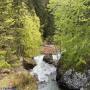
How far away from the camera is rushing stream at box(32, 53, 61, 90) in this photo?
30969mm

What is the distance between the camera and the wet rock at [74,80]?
99.0 feet

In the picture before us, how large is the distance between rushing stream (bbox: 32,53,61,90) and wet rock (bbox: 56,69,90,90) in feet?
3.53

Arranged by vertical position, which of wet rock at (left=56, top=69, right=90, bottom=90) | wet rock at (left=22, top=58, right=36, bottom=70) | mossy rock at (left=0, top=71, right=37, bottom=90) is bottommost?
wet rock at (left=22, top=58, right=36, bottom=70)

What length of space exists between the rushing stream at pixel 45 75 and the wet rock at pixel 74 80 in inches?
42.3

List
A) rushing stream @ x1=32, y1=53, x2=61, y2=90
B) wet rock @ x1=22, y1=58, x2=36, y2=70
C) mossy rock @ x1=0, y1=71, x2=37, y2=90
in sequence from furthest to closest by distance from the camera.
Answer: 1. wet rock @ x1=22, y1=58, x2=36, y2=70
2. rushing stream @ x1=32, y1=53, x2=61, y2=90
3. mossy rock @ x1=0, y1=71, x2=37, y2=90

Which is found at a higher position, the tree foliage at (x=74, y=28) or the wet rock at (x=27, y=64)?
the tree foliage at (x=74, y=28)

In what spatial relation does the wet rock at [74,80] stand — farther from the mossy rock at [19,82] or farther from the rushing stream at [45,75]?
the mossy rock at [19,82]

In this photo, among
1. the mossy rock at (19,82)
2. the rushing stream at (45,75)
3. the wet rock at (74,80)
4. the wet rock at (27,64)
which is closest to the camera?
the mossy rock at (19,82)

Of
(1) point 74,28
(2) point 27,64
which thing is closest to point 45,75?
(2) point 27,64

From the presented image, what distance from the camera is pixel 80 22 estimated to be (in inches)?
1201

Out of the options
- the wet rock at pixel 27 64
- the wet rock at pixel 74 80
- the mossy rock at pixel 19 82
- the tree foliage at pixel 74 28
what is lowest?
the wet rock at pixel 27 64

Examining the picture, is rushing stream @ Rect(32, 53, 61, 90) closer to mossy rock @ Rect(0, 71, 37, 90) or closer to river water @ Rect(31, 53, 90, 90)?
river water @ Rect(31, 53, 90, 90)

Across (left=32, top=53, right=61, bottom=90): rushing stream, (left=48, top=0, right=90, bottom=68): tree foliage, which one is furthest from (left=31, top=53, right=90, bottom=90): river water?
(left=48, top=0, right=90, bottom=68): tree foliage

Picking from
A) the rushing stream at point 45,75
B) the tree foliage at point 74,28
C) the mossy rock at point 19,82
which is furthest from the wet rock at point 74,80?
the mossy rock at point 19,82
